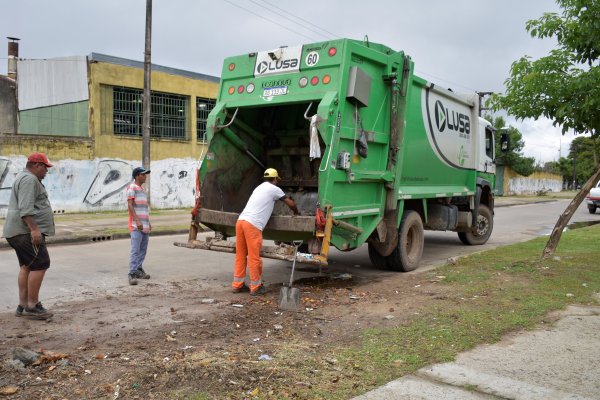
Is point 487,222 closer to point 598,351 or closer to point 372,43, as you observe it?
point 372,43

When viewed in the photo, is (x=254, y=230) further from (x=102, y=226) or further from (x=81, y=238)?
(x=102, y=226)

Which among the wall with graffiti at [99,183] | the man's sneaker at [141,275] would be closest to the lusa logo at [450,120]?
the man's sneaker at [141,275]

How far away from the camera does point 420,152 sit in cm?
847

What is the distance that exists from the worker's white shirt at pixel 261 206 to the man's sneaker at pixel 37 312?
2366 millimetres

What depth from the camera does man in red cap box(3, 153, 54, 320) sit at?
5352 millimetres

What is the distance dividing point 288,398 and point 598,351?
2717mm

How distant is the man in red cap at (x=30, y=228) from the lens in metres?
5.35

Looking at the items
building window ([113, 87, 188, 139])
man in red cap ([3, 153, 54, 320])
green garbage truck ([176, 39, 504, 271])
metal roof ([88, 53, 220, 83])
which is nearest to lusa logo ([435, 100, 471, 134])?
green garbage truck ([176, 39, 504, 271])

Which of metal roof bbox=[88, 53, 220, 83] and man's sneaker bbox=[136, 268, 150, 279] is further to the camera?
metal roof bbox=[88, 53, 220, 83]

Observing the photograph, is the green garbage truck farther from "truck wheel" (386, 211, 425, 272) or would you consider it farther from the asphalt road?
the asphalt road

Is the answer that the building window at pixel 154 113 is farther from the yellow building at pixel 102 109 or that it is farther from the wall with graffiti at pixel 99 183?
the wall with graffiti at pixel 99 183

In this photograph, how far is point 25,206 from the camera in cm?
533

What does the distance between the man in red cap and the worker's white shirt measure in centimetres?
219

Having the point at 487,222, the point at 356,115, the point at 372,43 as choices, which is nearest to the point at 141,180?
the point at 356,115
